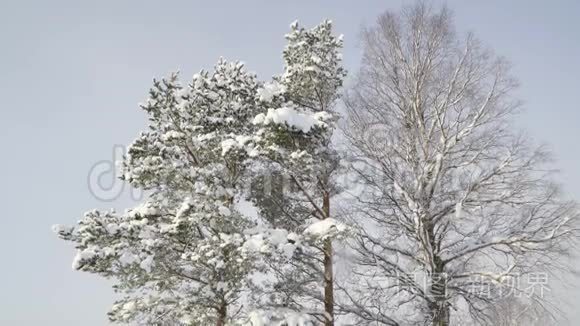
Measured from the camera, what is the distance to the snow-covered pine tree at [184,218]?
31.4 feet

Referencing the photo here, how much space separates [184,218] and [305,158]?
3044 mm

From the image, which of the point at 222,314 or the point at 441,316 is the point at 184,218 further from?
the point at 441,316

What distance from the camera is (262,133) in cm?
988

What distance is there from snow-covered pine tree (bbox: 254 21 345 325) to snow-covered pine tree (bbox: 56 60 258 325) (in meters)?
0.80

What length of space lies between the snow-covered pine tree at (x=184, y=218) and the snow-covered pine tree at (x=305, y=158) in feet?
2.64

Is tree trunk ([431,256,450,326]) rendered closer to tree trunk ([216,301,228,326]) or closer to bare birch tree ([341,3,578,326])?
bare birch tree ([341,3,578,326])

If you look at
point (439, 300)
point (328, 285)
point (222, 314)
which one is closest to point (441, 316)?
point (439, 300)

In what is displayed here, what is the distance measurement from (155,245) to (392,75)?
6753 millimetres

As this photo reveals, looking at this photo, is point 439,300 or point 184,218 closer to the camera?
point 439,300

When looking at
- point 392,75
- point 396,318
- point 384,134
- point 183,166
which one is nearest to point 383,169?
point 384,134

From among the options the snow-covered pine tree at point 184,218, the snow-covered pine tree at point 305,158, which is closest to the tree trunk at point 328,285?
the snow-covered pine tree at point 305,158

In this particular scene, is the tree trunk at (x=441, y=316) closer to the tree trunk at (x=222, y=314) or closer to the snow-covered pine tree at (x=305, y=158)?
the snow-covered pine tree at (x=305, y=158)

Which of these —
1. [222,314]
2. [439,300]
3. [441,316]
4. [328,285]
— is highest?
[328,285]

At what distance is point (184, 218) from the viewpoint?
9.73 metres
